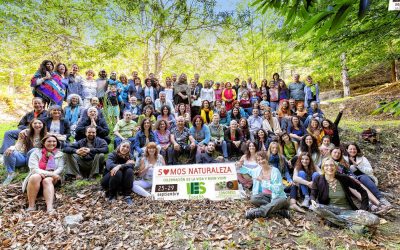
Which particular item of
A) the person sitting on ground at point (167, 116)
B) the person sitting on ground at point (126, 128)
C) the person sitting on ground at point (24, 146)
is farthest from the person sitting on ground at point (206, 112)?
the person sitting on ground at point (24, 146)

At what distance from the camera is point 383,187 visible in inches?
243

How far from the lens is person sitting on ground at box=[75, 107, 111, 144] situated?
249 inches

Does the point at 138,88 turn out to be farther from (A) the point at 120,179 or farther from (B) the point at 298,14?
(B) the point at 298,14

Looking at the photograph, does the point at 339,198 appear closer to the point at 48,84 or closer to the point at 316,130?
the point at 316,130

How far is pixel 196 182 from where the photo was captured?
18.2 feet

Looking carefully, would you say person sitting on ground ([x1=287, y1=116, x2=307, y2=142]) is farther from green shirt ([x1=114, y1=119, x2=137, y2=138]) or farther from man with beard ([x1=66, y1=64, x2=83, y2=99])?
man with beard ([x1=66, y1=64, x2=83, y2=99])

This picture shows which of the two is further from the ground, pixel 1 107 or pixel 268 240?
pixel 1 107

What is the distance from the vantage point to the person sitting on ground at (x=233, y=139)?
24.4ft

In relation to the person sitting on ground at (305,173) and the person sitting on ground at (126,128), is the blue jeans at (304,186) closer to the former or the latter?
the person sitting on ground at (305,173)

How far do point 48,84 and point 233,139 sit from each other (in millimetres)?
5556

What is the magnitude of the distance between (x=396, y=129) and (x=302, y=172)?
6.89 metres

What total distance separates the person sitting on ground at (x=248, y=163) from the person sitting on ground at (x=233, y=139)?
2.90 feet

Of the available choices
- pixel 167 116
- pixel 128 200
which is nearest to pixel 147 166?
pixel 128 200

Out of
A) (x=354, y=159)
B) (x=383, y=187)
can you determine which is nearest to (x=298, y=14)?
(x=354, y=159)
